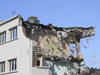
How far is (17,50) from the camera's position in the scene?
2750 centimetres

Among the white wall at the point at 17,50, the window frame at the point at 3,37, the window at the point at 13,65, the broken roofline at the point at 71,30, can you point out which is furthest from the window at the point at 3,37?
the broken roofline at the point at 71,30

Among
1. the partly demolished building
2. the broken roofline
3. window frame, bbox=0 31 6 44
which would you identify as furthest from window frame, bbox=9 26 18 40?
the broken roofline

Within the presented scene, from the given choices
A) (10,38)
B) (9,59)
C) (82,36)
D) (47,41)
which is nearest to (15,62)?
(9,59)

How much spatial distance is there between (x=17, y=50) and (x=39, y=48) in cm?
281

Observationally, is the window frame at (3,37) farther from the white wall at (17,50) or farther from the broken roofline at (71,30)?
the broken roofline at (71,30)

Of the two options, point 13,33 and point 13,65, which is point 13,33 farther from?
point 13,65

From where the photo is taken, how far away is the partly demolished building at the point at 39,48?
2598 cm

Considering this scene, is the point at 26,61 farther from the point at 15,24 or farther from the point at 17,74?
the point at 15,24

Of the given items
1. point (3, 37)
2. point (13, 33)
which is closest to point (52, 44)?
point (13, 33)

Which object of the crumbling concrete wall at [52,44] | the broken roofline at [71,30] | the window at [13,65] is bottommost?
the window at [13,65]

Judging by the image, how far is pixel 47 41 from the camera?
31438 millimetres

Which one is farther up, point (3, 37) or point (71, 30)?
point (71, 30)

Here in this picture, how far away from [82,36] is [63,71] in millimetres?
5815

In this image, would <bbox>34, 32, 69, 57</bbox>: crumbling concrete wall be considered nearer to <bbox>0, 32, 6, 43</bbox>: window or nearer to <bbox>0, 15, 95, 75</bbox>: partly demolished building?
<bbox>0, 15, 95, 75</bbox>: partly demolished building
